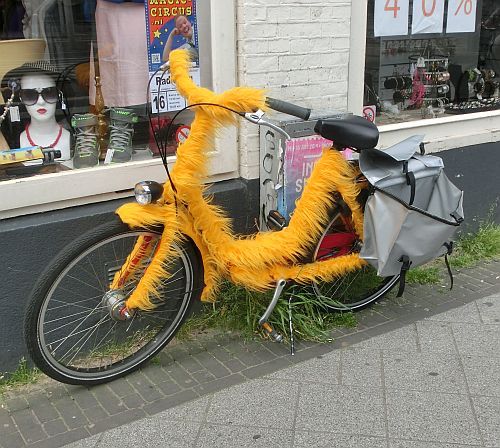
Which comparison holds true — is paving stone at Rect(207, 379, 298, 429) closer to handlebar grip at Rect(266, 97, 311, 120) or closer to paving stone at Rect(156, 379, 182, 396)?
paving stone at Rect(156, 379, 182, 396)

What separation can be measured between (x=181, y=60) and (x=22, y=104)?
3.48ft

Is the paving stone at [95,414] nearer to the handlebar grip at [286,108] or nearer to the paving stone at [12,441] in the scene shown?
the paving stone at [12,441]

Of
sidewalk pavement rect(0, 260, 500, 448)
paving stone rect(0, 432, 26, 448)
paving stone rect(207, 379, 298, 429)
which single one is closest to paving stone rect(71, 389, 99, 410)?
sidewalk pavement rect(0, 260, 500, 448)

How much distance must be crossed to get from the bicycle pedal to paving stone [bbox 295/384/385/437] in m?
0.89

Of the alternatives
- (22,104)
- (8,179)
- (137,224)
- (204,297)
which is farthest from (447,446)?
(22,104)

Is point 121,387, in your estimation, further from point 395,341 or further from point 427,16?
point 427,16

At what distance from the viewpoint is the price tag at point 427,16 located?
182 inches

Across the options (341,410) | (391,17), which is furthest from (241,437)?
(391,17)

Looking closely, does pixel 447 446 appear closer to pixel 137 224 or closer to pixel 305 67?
pixel 137 224

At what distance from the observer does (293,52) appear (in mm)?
3729

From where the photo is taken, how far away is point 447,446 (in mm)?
2691

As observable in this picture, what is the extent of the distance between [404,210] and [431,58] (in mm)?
2247

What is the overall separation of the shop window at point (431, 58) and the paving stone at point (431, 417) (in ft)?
7.12

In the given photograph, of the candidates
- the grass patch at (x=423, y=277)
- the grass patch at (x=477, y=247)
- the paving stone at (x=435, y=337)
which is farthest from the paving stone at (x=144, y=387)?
the grass patch at (x=477, y=247)
